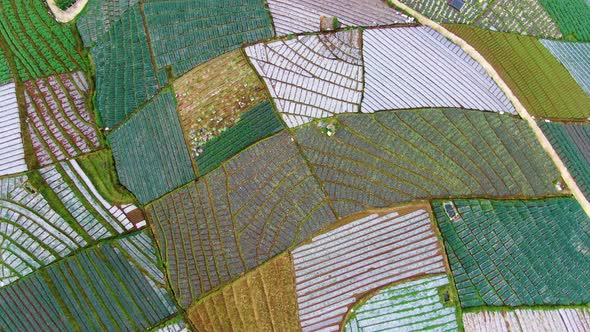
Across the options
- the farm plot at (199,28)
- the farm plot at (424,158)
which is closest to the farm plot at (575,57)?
the farm plot at (424,158)

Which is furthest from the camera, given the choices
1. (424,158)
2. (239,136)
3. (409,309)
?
(239,136)

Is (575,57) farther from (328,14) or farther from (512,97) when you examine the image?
(328,14)

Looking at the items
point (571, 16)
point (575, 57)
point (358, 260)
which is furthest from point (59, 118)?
point (571, 16)

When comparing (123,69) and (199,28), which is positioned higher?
(199,28)

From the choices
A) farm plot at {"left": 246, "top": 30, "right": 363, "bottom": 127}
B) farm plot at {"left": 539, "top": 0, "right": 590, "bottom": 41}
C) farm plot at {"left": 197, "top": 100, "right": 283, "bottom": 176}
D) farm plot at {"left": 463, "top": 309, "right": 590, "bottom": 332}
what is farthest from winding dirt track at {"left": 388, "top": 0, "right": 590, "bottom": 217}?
farm plot at {"left": 197, "top": 100, "right": 283, "bottom": 176}

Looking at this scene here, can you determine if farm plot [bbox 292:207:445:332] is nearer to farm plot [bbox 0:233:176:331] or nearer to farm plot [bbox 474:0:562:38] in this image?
farm plot [bbox 0:233:176:331]

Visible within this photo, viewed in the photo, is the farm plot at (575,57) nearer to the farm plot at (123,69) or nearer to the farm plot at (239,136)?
the farm plot at (239,136)
